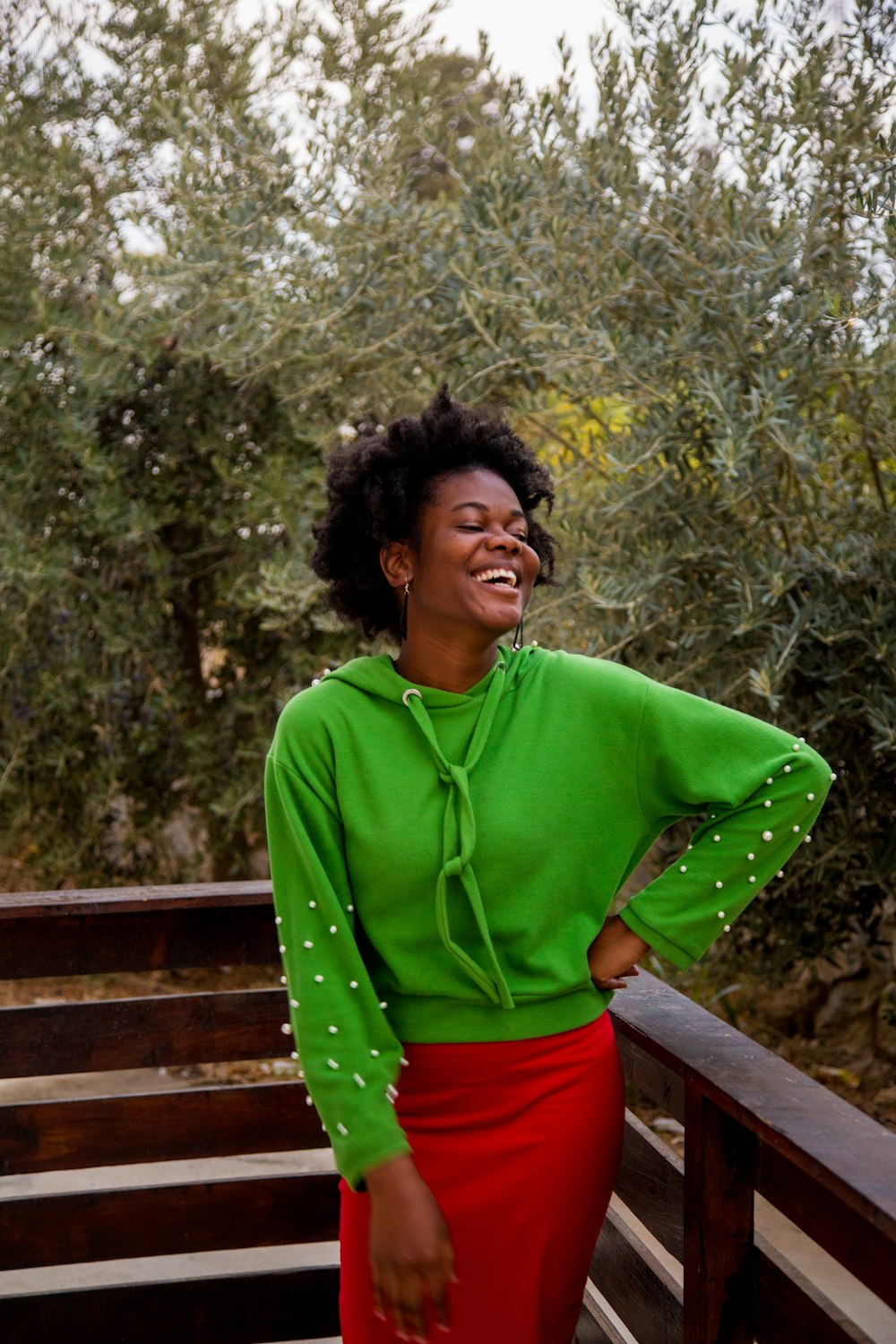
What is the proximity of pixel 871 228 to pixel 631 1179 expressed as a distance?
1965 millimetres

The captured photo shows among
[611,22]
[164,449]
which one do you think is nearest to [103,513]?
[164,449]

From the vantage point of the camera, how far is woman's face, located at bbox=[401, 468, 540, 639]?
1.48 m

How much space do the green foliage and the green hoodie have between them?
3.47 ft

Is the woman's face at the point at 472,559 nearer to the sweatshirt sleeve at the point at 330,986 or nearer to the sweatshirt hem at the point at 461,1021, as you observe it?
the sweatshirt sleeve at the point at 330,986

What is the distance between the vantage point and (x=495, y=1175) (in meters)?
1.45

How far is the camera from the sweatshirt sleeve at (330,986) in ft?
4.43

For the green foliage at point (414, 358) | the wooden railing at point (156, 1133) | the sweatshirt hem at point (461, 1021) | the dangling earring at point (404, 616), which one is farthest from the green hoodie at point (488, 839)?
the green foliage at point (414, 358)

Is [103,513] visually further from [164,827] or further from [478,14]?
[478,14]

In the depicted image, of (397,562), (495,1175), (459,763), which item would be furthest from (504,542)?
(495,1175)

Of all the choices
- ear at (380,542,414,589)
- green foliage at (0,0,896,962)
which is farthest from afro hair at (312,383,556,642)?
green foliage at (0,0,896,962)

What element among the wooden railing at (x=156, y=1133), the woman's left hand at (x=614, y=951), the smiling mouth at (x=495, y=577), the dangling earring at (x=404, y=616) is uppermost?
the smiling mouth at (x=495, y=577)

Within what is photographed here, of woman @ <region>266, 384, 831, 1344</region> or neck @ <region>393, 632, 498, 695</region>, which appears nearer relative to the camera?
woman @ <region>266, 384, 831, 1344</region>

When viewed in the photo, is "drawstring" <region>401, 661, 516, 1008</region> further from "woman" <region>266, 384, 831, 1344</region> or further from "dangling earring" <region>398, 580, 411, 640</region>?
"dangling earring" <region>398, 580, 411, 640</region>

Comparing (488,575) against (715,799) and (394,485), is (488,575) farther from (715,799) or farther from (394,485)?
(715,799)
